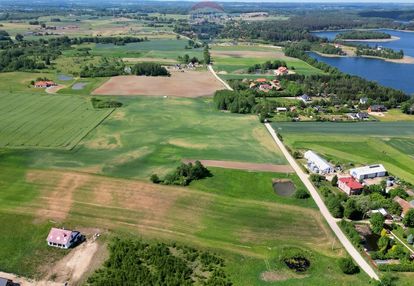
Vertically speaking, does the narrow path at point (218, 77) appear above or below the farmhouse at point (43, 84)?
below

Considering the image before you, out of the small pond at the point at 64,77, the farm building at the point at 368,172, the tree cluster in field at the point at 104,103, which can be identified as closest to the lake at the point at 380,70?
the farm building at the point at 368,172

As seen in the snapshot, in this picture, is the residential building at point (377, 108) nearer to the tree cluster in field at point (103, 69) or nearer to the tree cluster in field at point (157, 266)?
the tree cluster in field at point (157, 266)

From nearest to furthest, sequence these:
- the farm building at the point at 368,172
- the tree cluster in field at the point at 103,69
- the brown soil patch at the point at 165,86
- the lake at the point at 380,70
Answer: the farm building at the point at 368,172
the brown soil patch at the point at 165,86
the tree cluster in field at the point at 103,69
the lake at the point at 380,70

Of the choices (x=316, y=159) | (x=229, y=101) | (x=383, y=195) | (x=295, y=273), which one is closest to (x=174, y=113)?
(x=229, y=101)

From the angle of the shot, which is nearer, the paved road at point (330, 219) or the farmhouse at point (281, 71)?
the paved road at point (330, 219)

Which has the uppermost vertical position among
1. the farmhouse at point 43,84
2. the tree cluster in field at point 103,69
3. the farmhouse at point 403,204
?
the tree cluster in field at point 103,69

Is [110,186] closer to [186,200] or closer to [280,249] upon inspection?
[186,200]

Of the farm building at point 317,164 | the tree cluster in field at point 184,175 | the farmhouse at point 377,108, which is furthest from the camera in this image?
the farmhouse at point 377,108
